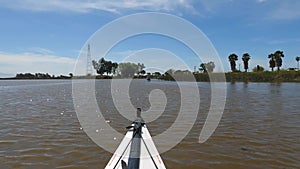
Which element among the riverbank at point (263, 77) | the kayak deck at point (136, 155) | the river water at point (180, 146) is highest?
the riverbank at point (263, 77)

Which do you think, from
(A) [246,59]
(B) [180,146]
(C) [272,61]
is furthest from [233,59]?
(B) [180,146]

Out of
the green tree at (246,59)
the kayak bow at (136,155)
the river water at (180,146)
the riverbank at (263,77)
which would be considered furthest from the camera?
the green tree at (246,59)

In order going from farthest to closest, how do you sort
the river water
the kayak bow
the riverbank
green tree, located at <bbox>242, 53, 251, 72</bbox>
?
→ green tree, located at <bbox>242, 53, 251, 72</bbox> → the riverbank → the river water → the kayak bow

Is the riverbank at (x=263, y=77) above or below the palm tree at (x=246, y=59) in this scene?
below

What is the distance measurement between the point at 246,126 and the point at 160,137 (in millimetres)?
4598

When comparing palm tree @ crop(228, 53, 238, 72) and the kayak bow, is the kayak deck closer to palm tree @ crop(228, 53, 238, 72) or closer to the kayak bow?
the kayak bow

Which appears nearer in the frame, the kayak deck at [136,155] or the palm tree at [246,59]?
the kayak deck at [136,155]

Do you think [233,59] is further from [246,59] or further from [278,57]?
[278,57]

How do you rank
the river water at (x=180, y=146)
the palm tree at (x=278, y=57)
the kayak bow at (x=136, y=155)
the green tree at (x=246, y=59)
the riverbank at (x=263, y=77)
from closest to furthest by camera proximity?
the kayak bow at (x=136, y=155)
the river water at (x=180, y=146)
the riverbank at (x=263, y=77)
the palm tree at (x=278, y=57)
the green tree at (x=246, y=59)

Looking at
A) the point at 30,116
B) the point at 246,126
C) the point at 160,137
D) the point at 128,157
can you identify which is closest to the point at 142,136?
the point at 128,157

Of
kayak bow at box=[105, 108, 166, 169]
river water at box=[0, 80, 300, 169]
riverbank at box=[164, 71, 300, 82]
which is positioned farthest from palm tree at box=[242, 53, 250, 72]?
kayak bow at box=[105, 108, 166, 169]

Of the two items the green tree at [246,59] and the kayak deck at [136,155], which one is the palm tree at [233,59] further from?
the kayak deck at [136,155]

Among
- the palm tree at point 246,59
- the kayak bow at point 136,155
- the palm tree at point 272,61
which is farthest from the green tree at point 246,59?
the kayak bow at point 136,155

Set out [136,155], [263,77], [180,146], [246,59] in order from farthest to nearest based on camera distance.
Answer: [246,59]
[263,77]
[180,146]
[136,155]
